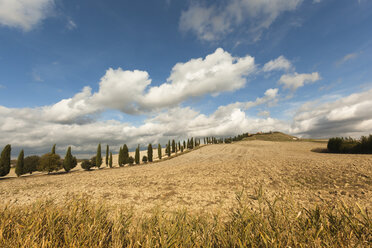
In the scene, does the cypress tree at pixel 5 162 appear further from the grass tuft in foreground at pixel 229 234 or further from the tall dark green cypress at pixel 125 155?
the grass tuft in foreground at pixel 229 234

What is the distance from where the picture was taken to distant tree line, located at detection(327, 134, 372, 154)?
35156mm

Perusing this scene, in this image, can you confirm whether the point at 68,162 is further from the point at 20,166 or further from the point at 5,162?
the point at 5,162

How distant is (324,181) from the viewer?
47.8 feet

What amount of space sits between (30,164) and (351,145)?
81576 millimetres

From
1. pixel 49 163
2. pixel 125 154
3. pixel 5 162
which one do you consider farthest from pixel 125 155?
pixel 5 162

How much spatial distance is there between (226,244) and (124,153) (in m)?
57.0

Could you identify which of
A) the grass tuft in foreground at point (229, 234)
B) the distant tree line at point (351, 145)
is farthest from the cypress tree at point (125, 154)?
the distant tree line at point (351, 145)

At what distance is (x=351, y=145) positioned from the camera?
39.5m

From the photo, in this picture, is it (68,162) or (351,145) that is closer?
(351,145)

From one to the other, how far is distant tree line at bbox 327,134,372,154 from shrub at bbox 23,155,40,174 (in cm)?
7882

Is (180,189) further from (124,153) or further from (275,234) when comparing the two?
(124,153)

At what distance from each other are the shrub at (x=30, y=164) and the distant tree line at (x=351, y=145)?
78.8 metres

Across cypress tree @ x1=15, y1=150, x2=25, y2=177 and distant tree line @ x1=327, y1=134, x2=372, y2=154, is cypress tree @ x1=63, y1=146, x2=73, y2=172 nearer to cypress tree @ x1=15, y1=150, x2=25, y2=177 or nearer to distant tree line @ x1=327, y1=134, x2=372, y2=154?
cypress tree @ x1=15, y1=150, x2=25, y2=177

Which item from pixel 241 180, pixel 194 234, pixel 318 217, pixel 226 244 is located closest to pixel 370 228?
pixel 318 217
